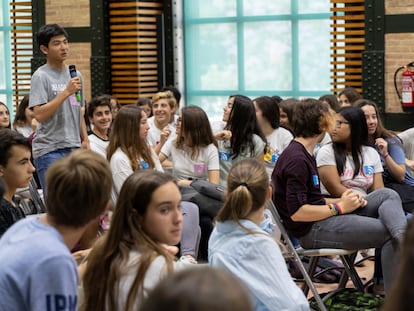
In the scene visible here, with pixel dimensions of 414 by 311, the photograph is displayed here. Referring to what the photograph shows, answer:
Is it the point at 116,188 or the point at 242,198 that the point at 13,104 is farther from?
the point at 242,198

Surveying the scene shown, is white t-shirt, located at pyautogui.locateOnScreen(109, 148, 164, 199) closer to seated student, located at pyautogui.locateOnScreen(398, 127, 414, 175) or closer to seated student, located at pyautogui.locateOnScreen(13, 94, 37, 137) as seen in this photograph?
seated student, located at pyautogui.locateOnScreen(398, 127, 414, 175)

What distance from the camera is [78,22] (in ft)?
39.5

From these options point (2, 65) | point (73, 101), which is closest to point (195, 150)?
point (73, 101)

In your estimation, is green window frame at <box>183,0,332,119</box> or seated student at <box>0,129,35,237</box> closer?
seated student at <box>0,129,35,237</box>

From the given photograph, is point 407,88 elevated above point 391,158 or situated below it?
above

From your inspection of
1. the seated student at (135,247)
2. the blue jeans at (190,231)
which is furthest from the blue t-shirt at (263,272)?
the blue jeans at (190,231)

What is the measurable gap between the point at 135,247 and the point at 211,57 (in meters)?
9.52

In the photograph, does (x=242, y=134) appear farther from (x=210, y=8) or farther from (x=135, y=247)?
(x=210, y=8)

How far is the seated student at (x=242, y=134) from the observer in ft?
21.3

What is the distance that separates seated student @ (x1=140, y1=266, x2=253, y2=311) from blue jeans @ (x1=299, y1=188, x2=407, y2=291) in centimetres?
410

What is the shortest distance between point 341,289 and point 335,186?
0.73 meters

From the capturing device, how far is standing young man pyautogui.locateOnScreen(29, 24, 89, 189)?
621cm

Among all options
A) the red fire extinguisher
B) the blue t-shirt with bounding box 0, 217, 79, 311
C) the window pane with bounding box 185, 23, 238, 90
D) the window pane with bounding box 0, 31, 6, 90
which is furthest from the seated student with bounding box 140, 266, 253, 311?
the window pane with bounding box 0, 31, 6, 90

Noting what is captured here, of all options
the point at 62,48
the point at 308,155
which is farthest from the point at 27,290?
the point at 62,48
